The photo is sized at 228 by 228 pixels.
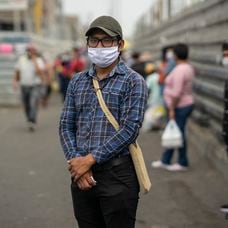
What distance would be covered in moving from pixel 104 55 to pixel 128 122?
1.48ft

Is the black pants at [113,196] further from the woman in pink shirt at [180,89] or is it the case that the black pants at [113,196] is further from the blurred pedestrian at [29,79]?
the blurred pedestrian at [29,79]

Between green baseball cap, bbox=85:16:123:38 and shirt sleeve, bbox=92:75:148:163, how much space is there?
1.06 feet

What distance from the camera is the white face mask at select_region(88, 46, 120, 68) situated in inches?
135

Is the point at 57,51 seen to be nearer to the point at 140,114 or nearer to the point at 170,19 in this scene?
the point at 170,19

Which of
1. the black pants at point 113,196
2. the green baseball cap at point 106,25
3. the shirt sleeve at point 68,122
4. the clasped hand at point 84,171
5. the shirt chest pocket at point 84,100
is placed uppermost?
the green baseball cap at point 106,25

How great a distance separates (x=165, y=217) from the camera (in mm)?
5746

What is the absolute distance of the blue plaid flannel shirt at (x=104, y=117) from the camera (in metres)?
3.31

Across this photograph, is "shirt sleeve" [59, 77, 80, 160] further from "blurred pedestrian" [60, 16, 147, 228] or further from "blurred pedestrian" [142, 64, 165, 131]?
"blurred pedestrian" [142, 64, 165, 131]

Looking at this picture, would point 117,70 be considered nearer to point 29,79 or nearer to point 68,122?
point 68,122

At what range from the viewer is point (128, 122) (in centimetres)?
333

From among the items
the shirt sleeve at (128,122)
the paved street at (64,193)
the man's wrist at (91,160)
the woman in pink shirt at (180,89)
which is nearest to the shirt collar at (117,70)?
the shirt sleeve at (128,122)

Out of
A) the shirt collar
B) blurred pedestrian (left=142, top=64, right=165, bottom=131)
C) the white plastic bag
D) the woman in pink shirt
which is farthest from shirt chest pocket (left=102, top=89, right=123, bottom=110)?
blurred pedestrian (left=142, top=64, right=165, bottom=131)

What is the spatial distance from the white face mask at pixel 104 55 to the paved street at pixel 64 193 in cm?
241

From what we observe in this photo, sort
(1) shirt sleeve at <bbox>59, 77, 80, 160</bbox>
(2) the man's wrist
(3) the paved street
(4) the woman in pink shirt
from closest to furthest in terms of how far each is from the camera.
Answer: (2) the man's wrist → (1) shirt sleeve at <bbox>59, 77, 80, 160</bbox> → (3) the paved street → (4) the woman in pink shirt
